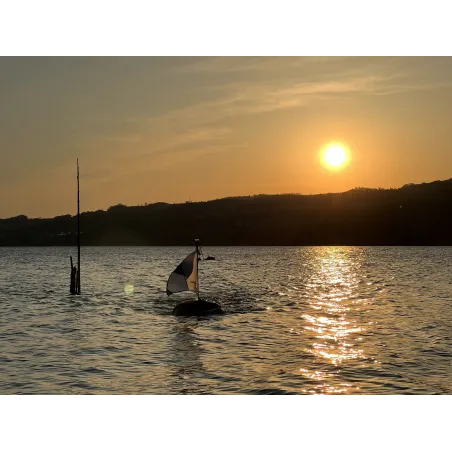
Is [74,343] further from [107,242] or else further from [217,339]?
[107,242]

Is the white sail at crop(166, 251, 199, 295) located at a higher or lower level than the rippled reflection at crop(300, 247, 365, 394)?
higher

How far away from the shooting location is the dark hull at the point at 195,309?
40.6 metres

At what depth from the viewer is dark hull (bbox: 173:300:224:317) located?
40.6 m

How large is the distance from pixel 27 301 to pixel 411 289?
4095cm

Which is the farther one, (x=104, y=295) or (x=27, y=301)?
(x=104, y=295)

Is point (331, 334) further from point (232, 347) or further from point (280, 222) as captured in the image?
point (280, 222)

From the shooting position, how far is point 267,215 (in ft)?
598

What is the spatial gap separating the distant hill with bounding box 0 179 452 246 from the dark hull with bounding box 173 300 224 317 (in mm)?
83360

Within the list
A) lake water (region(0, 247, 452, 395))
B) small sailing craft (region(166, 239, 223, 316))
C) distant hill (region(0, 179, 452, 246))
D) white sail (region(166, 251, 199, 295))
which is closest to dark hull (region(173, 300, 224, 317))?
small sailing craft (region(166, 239, 223, 316))

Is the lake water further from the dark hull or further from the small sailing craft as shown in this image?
the small sailing craft

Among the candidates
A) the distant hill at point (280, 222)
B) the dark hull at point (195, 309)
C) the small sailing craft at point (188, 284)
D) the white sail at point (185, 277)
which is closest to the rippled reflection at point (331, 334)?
the dark hull at point (195, 309)

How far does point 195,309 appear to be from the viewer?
40.9 m

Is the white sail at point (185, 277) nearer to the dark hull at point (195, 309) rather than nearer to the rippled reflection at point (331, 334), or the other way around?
the dark hull at point (195, 309)
